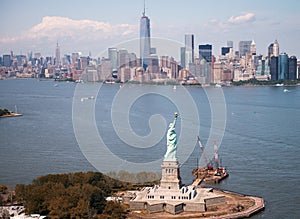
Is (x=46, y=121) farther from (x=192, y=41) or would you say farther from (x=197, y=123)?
(x=192, y=41)

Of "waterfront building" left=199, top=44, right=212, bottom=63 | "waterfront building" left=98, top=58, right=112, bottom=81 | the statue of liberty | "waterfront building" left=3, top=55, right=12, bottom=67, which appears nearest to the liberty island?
the statue of liberty

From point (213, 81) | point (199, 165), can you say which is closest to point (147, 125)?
point (199, 165)

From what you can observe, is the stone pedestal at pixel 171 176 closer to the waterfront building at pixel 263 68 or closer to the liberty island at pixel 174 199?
the liberty island at pixel 174 199

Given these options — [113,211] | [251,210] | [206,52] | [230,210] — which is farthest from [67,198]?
[206,52]

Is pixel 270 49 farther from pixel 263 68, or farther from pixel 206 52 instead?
pixel 206 52

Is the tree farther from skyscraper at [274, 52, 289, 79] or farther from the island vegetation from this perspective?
skyscraper at [274, 52, 289, 79]
